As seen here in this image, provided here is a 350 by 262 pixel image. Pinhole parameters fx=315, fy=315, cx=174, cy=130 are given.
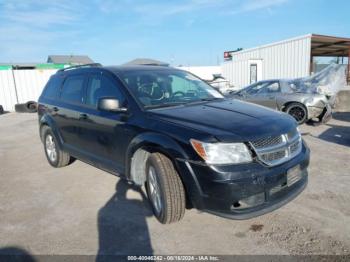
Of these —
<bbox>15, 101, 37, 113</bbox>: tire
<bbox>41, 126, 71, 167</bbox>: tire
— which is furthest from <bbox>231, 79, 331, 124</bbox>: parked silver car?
<bbox>15, 101, 37, 113</bbox>: tire

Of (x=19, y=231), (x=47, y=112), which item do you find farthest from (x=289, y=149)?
(x=47, y=112)

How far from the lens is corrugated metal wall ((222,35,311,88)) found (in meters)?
18.2

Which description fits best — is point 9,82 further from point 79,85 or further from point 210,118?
point 210,118

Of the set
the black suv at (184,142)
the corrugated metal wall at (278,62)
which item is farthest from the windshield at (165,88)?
the corrugated metal wall at (278,62)

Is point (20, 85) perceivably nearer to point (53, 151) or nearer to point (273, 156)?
point (53, 151)

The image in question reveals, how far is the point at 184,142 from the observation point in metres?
3.12

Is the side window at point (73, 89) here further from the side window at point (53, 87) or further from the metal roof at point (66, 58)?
the metal roof at point (66, 58)

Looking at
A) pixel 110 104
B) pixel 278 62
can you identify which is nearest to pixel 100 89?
pixel 110 104

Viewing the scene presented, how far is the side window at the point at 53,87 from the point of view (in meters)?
5.79

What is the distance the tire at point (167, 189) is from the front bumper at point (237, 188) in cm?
19

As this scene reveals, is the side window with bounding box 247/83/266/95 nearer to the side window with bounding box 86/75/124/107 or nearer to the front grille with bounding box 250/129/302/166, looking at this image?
the side window with bounding box 86/75/124/107

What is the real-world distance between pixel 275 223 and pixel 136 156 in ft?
5.80

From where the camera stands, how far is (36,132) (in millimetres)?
10797

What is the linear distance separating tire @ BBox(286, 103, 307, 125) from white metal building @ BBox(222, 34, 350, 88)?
9935 millimetres
